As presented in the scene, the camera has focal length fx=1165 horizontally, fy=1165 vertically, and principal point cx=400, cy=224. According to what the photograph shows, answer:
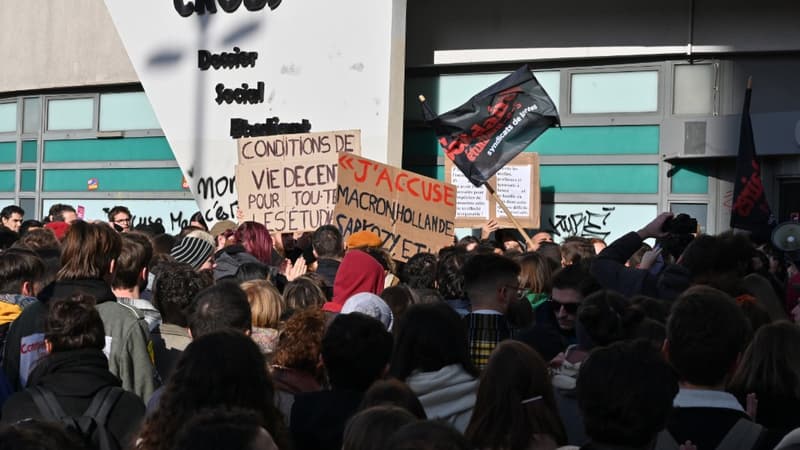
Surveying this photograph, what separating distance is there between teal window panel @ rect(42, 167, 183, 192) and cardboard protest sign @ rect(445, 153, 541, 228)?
5024mm

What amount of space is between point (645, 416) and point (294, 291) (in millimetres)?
3563

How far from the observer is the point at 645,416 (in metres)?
3.18

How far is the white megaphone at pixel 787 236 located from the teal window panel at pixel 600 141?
489 cm

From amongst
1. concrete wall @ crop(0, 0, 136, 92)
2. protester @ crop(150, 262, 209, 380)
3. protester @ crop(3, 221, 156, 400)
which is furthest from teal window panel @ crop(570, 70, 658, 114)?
protester @ crop(3, 221, 156, 400)

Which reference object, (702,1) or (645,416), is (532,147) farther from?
(645,416)

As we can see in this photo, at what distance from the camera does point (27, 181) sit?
19.2m

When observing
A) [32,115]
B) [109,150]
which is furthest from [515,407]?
[32,115]

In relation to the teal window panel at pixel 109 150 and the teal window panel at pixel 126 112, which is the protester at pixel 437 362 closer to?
the teal window panel at pixel 109 150

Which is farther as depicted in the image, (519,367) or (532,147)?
(532,147)

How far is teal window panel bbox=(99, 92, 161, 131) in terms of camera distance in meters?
17.5

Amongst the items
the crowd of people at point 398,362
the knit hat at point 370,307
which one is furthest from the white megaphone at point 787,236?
the knit hat at point 370,307

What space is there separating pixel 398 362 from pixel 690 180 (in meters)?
10.0

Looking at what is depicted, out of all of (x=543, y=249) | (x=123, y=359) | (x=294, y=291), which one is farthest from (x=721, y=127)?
(x=123, y=359)

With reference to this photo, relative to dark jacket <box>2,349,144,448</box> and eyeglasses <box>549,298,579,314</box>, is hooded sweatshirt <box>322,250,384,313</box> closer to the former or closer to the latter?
eyeglasses <box>549,298,579,314</box>
